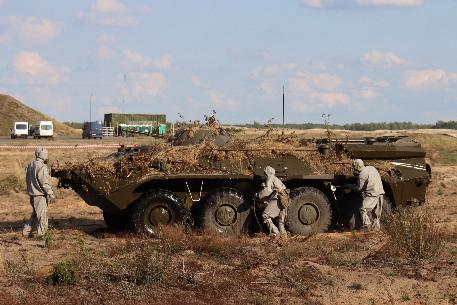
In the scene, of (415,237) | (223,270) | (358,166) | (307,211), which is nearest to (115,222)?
(307,211)

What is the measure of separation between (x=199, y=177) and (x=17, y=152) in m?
24.1

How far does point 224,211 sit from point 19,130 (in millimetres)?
47667

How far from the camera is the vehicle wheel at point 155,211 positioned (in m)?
14.2

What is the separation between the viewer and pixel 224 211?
14391mm

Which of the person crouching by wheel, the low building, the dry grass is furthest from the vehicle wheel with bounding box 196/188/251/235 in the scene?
the low building

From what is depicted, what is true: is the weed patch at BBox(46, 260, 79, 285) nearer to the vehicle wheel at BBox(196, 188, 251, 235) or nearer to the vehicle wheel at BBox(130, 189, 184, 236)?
the vehicle wheel at BBox(130, 189, 184, 236)

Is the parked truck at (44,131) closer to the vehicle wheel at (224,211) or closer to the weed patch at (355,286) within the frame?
the vehicle wheel at (224,211)

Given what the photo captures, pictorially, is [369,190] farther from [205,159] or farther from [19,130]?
[19,130]

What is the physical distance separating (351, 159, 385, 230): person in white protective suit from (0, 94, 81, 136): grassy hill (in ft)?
213

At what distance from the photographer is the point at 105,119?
65.6 metres

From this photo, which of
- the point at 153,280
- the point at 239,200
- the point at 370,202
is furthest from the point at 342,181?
the point at 153,280

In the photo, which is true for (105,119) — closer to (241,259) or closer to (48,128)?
(48,128)

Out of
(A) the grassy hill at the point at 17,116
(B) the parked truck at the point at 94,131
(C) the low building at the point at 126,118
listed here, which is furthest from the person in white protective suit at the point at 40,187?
(A) the grassy hill at the point at 17,116

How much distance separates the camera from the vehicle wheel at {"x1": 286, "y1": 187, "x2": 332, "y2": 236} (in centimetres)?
1462
